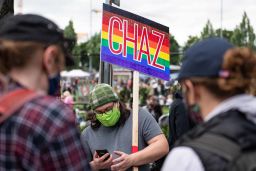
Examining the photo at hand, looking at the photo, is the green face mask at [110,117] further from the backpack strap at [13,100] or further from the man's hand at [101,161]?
the backpack strap at [13,100]

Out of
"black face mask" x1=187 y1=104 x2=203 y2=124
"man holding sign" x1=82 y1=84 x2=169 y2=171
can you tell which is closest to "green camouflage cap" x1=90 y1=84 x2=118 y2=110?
"man holding sign" x1=82 y1=84 x2=169 y2=171

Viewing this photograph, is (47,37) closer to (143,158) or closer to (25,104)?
(25,104)

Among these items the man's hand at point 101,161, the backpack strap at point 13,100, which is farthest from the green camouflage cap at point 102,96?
the backpack strap at point 13,100

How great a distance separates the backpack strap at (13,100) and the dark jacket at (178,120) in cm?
325

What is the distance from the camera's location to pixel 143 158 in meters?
3.85

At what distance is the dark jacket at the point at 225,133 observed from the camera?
1.78 m

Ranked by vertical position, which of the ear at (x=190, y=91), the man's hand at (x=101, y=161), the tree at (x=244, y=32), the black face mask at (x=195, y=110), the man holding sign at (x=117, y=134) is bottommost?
the man's hand at (x=101, y=161)

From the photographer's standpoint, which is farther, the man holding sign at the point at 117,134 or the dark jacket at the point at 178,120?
the dark jacket at the point at 178,120

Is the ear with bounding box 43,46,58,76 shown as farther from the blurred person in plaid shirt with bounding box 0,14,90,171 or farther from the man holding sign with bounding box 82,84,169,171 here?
the man holding sign with bounding box 82,84,169,171

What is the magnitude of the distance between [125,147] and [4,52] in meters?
2.18

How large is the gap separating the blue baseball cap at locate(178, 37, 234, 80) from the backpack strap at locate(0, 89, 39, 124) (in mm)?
557

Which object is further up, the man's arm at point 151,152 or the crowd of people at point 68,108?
the crowd of people at point 68,108

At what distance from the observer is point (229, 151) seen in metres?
1.79

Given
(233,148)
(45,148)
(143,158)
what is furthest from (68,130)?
(143,158)
